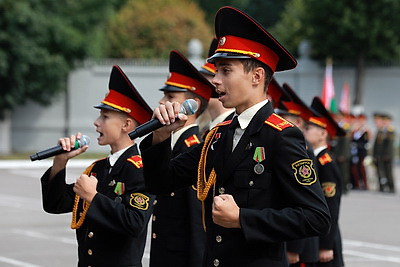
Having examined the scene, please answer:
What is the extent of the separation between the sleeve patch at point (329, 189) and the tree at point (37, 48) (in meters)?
22.0

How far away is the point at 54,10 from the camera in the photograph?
96.2 ft

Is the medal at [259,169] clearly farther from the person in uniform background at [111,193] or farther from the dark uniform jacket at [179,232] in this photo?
the dark uniform jacket at [179,232]

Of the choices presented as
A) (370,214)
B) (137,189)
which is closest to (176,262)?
(137,189)

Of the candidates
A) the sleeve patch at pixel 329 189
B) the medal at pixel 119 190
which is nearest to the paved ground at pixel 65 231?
the sleeve patch at pixel 329 189

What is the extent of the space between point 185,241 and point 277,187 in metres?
1.88

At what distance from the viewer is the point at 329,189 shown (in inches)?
244

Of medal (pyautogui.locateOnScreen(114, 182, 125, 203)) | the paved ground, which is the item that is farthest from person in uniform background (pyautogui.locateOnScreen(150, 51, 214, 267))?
the paved ground

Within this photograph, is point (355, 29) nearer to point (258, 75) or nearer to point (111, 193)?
point (111, 193)

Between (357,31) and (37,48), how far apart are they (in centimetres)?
1208

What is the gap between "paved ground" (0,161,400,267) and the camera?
9.69 m

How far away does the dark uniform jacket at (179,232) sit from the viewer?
17.1 ft

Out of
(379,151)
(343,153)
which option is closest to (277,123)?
(343,153)

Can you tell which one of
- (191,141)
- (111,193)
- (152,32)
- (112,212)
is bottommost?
(112,212)

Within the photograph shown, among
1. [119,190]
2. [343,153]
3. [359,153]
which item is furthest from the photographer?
[359,153]
